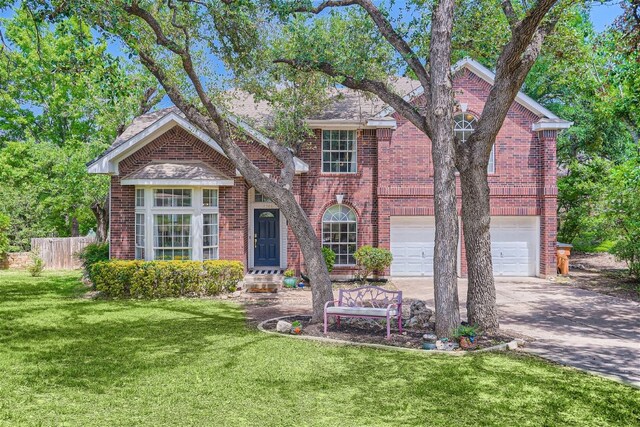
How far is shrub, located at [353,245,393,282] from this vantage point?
17031 mm

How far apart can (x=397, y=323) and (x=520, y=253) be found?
10529mm

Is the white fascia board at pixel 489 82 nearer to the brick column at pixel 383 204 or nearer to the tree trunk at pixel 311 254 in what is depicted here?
the brick column at pixel 383 204

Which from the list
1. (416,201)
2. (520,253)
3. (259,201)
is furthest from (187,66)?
(520,253)

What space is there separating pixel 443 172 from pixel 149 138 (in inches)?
429

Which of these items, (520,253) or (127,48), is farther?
(520,253)

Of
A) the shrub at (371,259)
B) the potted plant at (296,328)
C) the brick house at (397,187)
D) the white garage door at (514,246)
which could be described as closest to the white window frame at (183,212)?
the brick house at (397,187)

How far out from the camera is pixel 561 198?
22.5 meters

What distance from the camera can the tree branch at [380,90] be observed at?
9.69 m

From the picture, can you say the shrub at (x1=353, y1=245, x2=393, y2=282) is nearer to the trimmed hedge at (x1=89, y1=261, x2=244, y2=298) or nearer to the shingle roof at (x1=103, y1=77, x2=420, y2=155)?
the shingle roof at (x1=103, y1=77, x2=420, y2=155)

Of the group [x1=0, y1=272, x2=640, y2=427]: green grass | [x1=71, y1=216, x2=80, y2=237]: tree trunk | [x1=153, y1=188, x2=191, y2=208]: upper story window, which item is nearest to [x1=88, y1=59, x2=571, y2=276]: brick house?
[x1=153, y1=188, x2=191, y2=208]: upper story window

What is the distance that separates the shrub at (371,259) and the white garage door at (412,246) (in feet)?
3.22

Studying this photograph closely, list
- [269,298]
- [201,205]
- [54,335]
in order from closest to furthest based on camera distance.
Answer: [54,335], [269,298], [201,205]

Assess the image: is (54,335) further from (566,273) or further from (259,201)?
(566,273)

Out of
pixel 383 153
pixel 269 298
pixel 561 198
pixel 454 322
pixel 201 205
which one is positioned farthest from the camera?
pixel 561 198
